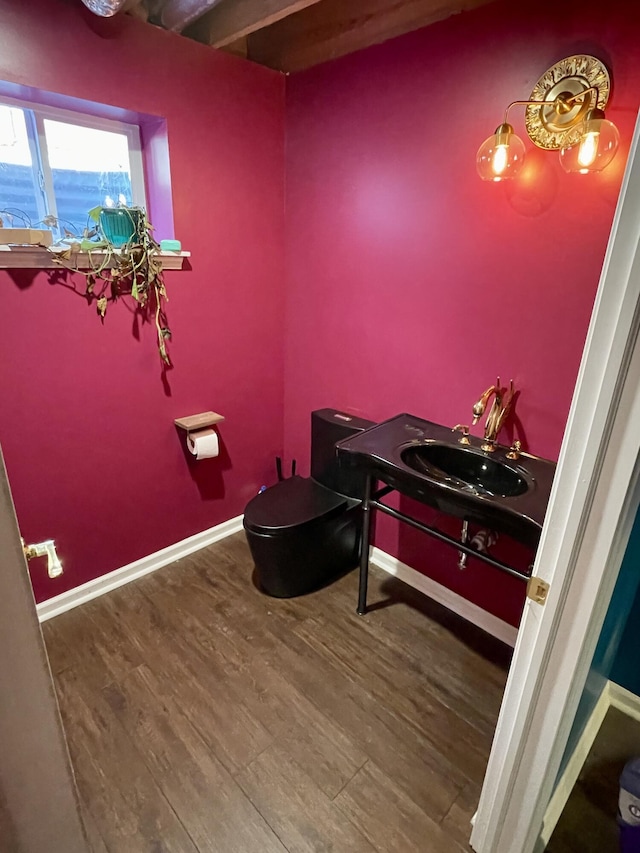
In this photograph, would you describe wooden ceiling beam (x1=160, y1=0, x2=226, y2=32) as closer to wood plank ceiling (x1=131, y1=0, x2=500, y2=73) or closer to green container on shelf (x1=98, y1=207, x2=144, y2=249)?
wood plank ceiling (x1=131, y1=0, x2=500, y2=73)

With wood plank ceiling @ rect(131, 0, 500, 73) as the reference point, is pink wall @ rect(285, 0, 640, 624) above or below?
below

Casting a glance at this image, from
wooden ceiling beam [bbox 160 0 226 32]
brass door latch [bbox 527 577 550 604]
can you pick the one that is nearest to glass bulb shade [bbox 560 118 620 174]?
brass door latch [bbox 527 577 550 604]

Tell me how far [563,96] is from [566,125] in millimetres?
78

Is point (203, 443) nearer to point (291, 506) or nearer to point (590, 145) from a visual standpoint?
point (291, 506)

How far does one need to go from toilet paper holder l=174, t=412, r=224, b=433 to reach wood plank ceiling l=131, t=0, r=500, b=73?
5.14 feet

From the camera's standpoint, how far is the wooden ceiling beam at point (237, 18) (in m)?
1.64

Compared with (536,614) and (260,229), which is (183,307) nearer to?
(260,229)

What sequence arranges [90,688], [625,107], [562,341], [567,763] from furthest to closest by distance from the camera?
[90,688]
[562,341]
[567,763]
[625,107]

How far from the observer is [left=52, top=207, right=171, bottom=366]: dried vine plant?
1.75m

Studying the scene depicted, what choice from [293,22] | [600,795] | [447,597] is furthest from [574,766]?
[293,22]

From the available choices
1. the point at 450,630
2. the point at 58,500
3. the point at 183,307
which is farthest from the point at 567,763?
the point at 183,307

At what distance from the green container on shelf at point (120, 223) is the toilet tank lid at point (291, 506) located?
1.23 meters

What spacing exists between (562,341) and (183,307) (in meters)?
1.57

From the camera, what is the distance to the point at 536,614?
37.8 inches
